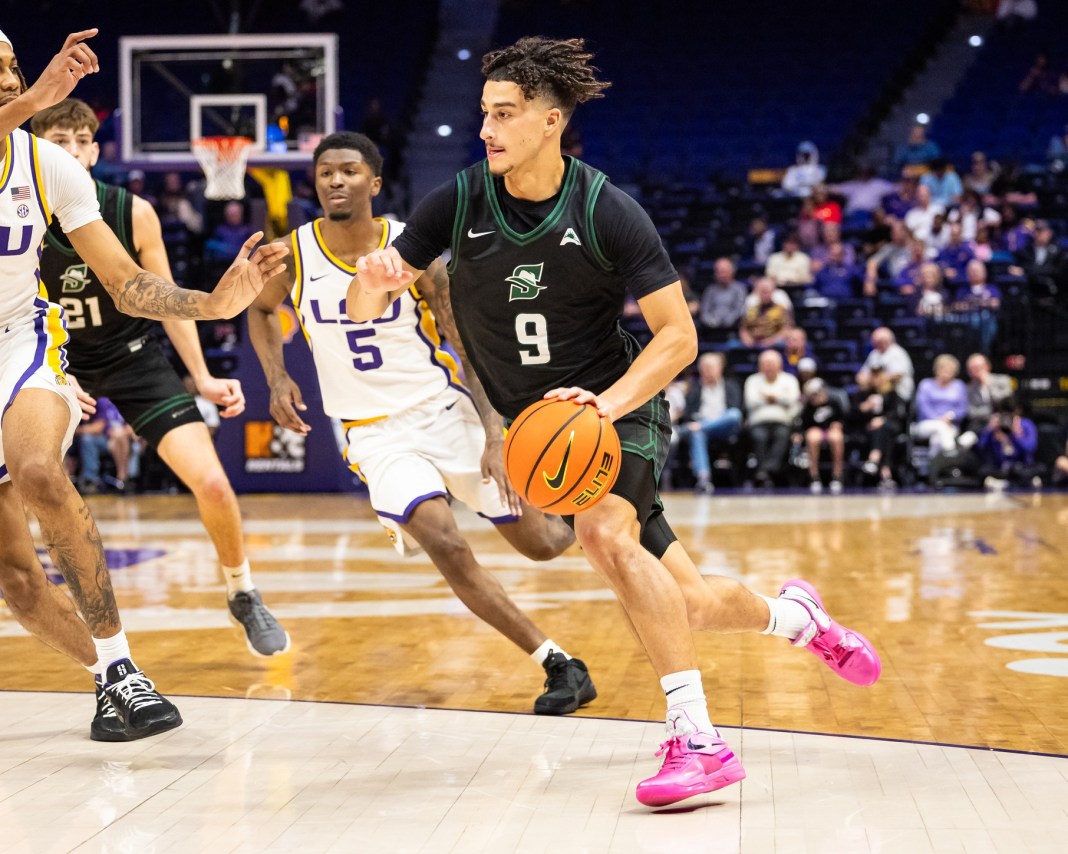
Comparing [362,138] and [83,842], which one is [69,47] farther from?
[83,842]

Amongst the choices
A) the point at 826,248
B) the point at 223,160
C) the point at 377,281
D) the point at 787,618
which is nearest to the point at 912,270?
the point at 826,248

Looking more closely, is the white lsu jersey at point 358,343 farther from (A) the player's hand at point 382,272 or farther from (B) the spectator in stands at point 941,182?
(B) the spectator in stands at point 941,182

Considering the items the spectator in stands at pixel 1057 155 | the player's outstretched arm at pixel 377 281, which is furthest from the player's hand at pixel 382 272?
the spectator in stands at pixel 1057 155

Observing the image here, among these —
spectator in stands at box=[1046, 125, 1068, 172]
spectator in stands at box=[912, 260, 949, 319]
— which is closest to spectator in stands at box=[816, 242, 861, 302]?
spectator in stands at box=[912, 260, 949, 319]

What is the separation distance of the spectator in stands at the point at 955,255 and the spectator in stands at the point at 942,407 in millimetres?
2620

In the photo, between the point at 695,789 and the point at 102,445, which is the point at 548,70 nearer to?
the point at 695,789

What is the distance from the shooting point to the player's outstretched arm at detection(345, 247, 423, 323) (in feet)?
12.6

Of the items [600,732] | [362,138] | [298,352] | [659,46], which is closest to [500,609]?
[600,732]

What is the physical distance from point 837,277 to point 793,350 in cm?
252

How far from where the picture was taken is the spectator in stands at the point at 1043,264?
1591cm

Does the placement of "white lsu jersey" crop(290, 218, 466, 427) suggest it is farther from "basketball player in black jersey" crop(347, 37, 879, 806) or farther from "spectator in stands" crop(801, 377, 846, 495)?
"spectator in stands" crop(801, 377, 846, 495)

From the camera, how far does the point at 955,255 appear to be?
16828 millimetres

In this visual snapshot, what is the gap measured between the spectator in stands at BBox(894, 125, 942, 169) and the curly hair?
16.8 meters

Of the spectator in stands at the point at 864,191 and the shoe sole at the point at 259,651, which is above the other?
the spectator in stands at the point at 864,191
